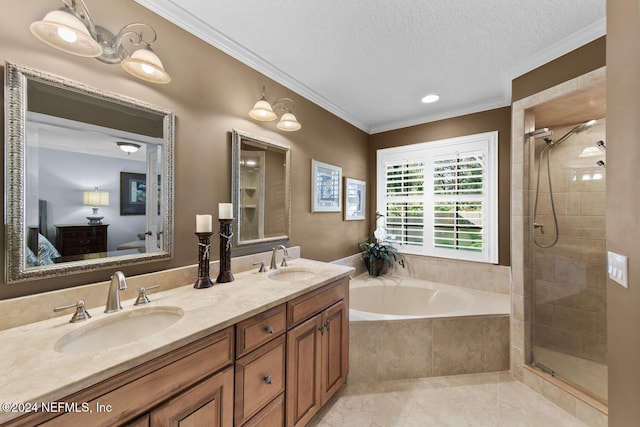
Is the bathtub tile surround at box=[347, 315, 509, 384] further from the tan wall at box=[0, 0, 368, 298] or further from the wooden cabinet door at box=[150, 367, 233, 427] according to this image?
the wooden cabinet door at box=[150, 367, 233, 427]

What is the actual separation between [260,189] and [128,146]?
0.90 m

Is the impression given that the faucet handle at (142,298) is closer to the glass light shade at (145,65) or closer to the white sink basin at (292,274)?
the white sink basin at (292,274)

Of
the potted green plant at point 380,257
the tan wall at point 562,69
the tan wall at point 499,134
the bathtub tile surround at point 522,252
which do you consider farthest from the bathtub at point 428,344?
the tan wall at point 562,69

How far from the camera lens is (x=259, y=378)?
1164 mm

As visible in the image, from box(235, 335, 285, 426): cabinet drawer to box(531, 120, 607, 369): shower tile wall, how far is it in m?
2.23

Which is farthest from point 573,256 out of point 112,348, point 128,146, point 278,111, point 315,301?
point 128,146

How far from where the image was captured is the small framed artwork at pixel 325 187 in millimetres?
2572

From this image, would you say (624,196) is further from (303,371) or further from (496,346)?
(496,346)

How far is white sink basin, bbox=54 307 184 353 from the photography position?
0.93 m

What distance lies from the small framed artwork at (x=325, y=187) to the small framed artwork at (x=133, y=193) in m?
1.50

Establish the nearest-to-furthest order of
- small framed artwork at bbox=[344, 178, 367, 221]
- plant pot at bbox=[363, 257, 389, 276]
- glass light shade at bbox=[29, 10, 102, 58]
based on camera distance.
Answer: glass light shade at bbox=[29, 10, 102, 58] < small framed artwork at bbox=[344, 178, 367, 221] < plant pot at bbox=[363, 257, 389, 276]

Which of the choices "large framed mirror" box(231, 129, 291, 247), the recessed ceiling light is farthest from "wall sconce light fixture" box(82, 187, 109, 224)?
→ the recessed ceiling light

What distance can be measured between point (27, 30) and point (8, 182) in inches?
25.3

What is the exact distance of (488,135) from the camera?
2729mm
